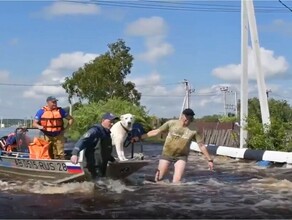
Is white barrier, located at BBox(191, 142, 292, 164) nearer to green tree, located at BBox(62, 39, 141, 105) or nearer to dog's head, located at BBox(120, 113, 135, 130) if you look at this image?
dog's head, located at BBox(120, 113, 135, 130)

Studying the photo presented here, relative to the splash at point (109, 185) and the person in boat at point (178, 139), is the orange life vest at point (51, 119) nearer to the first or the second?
the splash at point (109, 185)

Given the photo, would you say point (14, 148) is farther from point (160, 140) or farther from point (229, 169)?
point (160, 140)

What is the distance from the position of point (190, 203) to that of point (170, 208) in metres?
0.70

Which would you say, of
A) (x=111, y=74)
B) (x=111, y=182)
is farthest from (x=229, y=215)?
(x=111, y=74)

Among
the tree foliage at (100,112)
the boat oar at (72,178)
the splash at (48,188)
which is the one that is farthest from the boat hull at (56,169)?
the tree foliage at (100,112)

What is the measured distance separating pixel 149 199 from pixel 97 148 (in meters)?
1.60

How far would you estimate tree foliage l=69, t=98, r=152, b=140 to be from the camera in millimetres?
46375

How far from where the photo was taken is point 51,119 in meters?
13.2

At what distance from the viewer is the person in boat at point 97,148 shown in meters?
11.4

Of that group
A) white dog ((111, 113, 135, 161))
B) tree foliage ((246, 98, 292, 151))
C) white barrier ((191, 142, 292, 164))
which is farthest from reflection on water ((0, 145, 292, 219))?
tree foliage ((246, 98, 292, 151))

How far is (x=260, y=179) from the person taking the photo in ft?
49.0

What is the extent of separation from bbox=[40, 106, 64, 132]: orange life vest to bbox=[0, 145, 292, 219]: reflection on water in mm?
1374

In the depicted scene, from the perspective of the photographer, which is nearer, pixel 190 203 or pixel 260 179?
pixel 190 203

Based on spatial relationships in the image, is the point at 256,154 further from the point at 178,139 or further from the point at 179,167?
the point at 178,139
